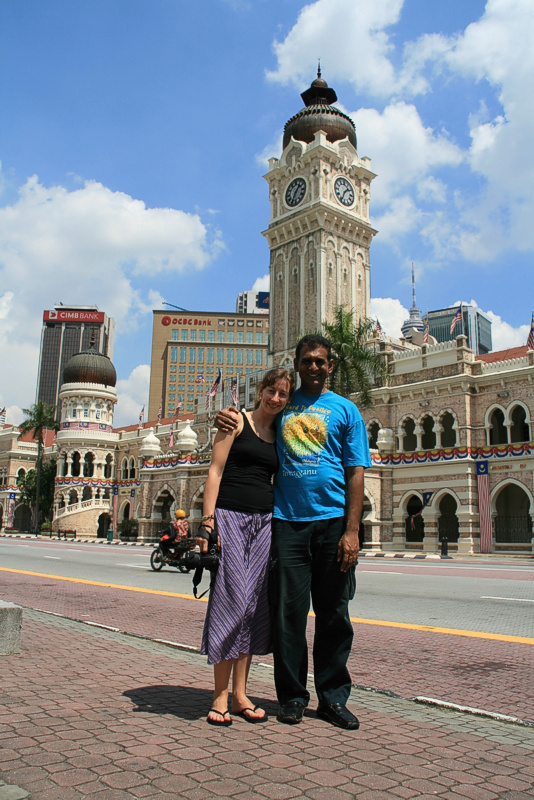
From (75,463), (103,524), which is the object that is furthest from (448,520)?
(75,463)

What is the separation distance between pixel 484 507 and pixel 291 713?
97.2 feet

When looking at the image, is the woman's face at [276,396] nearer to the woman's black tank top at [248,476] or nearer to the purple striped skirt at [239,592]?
the woman's black tank top at [248,476]

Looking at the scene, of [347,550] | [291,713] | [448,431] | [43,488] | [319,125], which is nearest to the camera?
[291,713]

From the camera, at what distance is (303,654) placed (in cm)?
404

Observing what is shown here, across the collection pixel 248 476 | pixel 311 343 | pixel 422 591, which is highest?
pixel 311 343

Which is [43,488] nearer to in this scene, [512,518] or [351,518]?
[512,518]

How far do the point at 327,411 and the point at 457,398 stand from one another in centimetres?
3026

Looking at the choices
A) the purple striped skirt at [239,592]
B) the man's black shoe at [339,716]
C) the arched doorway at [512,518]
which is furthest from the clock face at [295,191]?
the man's black shoe at [339,716]

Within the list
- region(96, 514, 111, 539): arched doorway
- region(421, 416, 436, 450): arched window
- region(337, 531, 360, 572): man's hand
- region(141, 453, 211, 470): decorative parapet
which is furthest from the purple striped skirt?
region(96, 514, 111, 539): arched doorway

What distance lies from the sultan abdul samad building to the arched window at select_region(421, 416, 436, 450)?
0.26 ft

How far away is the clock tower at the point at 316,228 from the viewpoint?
46438 millimetres

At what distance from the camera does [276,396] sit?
172 inches

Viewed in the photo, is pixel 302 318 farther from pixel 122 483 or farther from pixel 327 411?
pixel 327 411

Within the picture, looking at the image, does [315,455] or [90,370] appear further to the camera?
[90,370]
